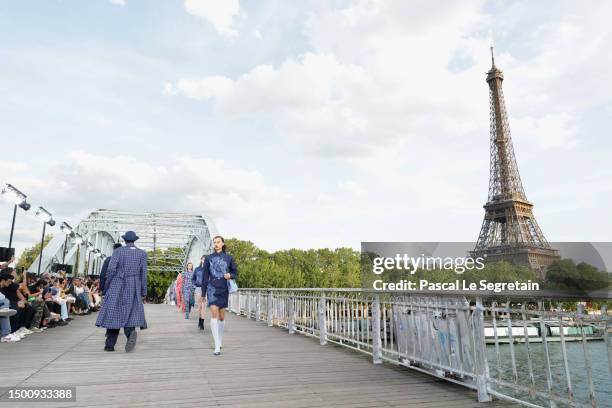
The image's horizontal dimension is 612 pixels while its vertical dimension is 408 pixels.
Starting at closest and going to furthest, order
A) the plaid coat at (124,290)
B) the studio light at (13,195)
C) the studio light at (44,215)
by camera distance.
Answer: the plaid coat at (124,290) → the studio light at (13,195) → the studio light at (44,215)

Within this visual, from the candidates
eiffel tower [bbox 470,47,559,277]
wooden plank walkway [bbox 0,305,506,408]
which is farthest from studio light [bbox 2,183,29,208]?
eiffel tower [bbox 470,47,559,277]

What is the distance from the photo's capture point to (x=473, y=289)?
217 feet

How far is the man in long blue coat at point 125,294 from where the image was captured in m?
7.91

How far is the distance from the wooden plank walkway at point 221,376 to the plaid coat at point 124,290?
522 millimetres

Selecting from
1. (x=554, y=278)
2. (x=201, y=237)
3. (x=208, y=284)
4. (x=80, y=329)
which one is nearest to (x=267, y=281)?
(x=201, y=237)

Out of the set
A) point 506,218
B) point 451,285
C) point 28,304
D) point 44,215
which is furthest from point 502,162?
point 28,304

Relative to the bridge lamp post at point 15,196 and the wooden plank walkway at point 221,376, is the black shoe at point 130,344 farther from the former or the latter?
the bridge lamp post at point 15,196

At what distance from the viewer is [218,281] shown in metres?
8.09

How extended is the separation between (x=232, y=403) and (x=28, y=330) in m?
8.15

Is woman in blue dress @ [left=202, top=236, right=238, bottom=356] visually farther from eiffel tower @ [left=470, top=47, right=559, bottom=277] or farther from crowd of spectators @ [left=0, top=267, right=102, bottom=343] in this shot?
eiffel tower @ [left=470, top=47, right=559, bottom=277]

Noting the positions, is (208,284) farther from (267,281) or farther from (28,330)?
(267,281)

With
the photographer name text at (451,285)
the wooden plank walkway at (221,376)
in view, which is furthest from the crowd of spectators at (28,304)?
the photographer name text at (451,285)

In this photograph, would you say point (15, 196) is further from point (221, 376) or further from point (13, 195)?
point (221, 376)

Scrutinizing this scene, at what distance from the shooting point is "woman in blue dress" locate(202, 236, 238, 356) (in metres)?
8.03
